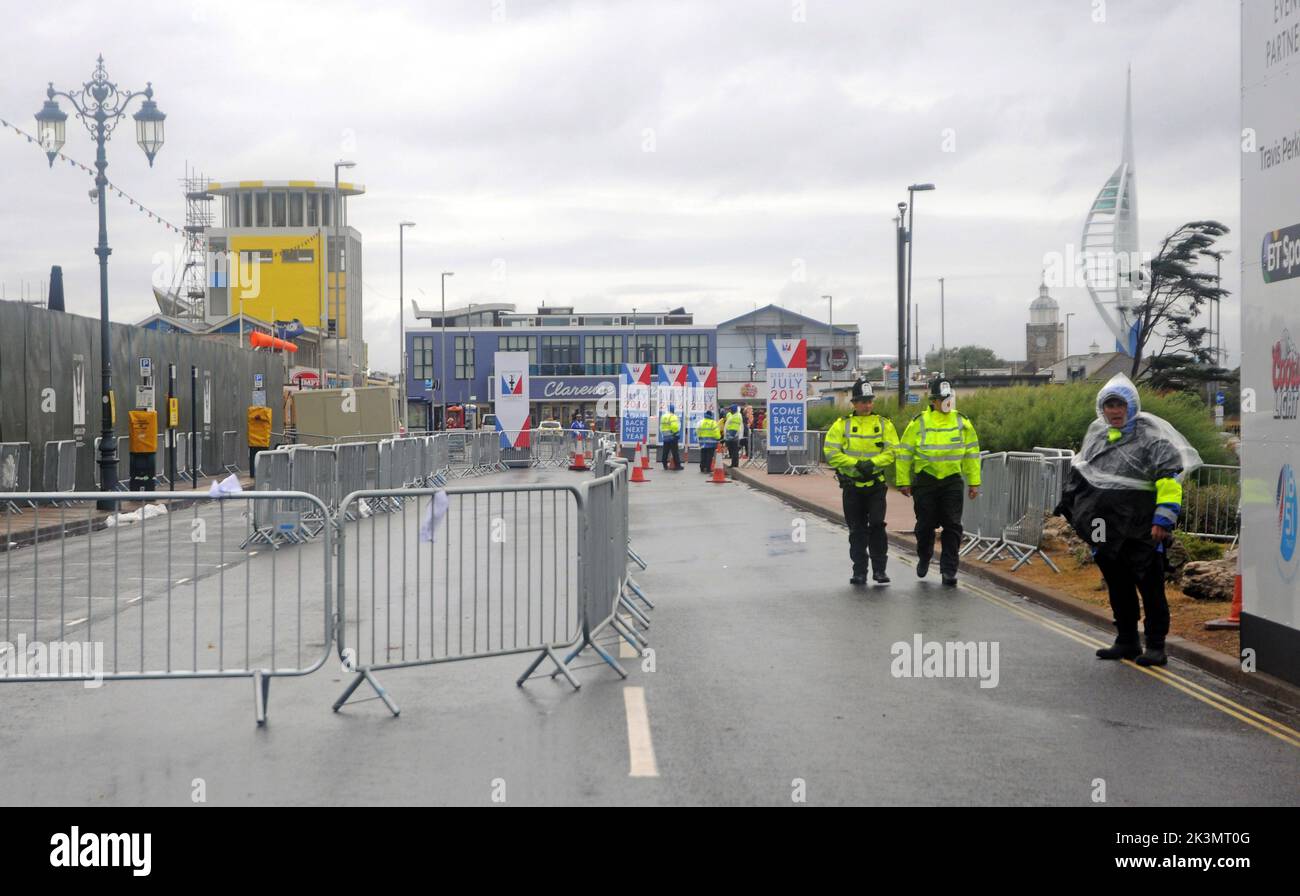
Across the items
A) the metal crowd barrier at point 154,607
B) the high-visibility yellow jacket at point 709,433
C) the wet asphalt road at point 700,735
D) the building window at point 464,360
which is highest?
the building window at point 464,360

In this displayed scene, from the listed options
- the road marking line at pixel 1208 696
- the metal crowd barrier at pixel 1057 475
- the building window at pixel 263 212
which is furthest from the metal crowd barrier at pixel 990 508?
the building window at pixel 263 212

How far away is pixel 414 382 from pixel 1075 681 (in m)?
97.9

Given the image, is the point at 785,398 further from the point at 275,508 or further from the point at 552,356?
the point at 552,356

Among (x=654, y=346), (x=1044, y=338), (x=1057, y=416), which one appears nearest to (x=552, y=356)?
(x=654, y=346)

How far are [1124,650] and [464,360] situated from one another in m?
94.3

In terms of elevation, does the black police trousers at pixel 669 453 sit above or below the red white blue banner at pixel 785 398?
below

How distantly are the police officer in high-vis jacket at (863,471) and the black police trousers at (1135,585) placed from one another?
12.6ft

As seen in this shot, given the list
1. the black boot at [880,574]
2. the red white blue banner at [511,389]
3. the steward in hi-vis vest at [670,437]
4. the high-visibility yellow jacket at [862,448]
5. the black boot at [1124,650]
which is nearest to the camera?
the black boot at [1124,650]

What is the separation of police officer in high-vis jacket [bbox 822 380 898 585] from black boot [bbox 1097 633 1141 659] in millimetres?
3817

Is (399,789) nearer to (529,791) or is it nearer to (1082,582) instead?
(529,791)

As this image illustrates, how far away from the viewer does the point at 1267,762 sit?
21.1 ft

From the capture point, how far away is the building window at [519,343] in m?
101

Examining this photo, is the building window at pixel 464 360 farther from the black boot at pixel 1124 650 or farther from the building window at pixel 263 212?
the black boot at pixel 1124 650
